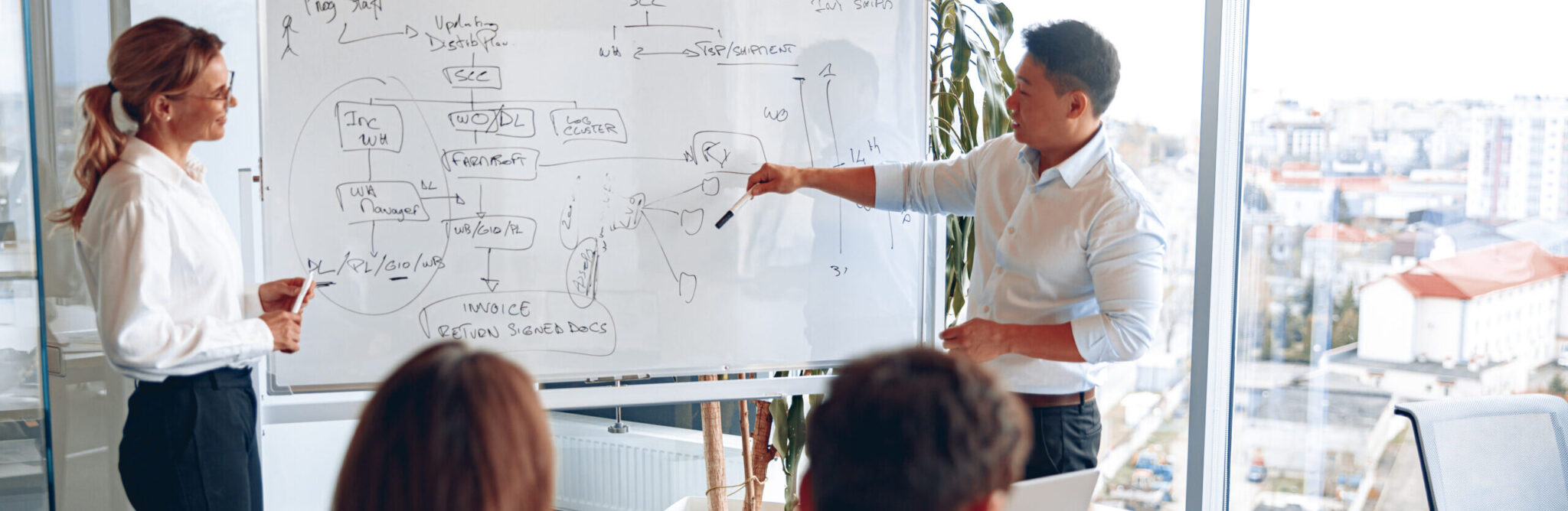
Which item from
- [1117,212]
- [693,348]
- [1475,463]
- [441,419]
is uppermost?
[1117,212]

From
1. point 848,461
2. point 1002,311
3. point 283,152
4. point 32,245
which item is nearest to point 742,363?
point 1002,311

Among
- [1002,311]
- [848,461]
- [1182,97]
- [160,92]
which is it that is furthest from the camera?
[1182,97]

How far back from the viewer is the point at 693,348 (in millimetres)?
2285

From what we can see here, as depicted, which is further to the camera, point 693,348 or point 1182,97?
point 1182,97

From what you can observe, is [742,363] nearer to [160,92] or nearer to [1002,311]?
[1002,311]

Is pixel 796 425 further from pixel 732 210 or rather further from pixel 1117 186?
pixel 1117 186

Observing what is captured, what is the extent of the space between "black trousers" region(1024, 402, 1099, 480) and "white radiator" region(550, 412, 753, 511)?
1661 mm

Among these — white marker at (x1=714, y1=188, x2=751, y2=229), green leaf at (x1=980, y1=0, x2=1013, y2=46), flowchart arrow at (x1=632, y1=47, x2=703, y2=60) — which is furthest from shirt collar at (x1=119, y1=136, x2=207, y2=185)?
green leaf at (x1=980, y1=0, x2=1013, y2=46)

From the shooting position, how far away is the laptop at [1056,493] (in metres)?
1.29

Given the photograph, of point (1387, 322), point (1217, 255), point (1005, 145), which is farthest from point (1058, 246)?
point (1387, 322)

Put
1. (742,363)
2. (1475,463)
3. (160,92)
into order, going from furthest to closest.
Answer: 1. (742,363)
2. (1475,463)
3. (160,92)

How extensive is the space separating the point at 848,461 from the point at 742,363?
4.72 ft

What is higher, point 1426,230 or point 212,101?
point 212,101

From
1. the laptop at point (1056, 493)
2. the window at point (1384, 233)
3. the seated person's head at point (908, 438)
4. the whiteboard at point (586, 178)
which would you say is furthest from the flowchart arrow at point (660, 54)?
the window at point (1384, 233)
